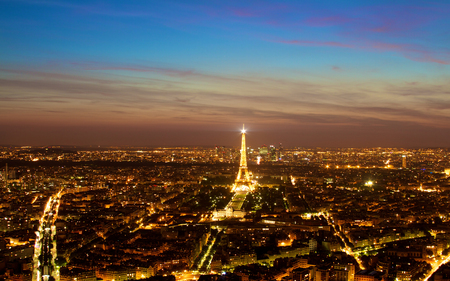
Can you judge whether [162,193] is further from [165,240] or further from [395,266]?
[395,266]

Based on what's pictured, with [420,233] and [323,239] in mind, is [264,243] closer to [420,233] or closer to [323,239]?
[323,239]

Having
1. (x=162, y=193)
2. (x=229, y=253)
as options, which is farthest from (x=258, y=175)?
(x=229, y=253)

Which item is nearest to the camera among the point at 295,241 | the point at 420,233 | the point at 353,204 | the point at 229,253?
the point at 229,253

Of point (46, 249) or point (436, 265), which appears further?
point (46, 249)

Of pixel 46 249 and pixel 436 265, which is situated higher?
pixel 436 265

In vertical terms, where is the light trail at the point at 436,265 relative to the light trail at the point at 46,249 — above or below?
above

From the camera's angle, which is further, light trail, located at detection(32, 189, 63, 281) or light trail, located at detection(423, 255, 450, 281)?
light trail, located at detection(423, 255, 450, 281)

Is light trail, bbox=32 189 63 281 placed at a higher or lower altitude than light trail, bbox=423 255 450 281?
lower

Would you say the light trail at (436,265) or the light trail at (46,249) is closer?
the light trail at (46,249)

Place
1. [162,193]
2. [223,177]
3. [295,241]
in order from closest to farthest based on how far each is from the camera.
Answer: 1. [295,241]
2. [162,193]
3. [223,177]

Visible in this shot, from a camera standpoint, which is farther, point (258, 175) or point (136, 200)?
point (258, 175)
